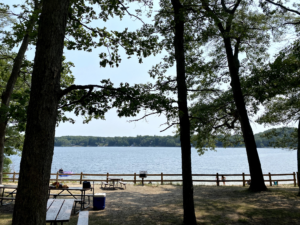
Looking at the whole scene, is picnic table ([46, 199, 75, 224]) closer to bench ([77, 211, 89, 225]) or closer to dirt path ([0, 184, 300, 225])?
bench ([77, 211, 89, 225])

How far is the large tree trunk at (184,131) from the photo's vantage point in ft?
19.8

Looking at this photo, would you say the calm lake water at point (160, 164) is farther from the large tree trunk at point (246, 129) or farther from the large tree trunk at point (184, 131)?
the large tree trunk at point (184, 131)

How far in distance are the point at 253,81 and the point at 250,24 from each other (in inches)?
211

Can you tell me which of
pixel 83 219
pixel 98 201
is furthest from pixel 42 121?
pixel 98 201

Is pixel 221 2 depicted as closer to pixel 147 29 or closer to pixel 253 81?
pixel 253 81

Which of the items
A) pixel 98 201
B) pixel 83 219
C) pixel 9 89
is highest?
pixel 9 89

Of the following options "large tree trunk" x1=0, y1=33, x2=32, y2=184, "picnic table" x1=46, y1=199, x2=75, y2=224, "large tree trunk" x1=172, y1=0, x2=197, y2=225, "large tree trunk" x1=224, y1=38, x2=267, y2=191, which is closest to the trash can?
"picnic table" x1=46, y1=199, x2=75, y2=224

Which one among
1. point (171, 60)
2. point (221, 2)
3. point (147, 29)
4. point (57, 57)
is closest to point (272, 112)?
point (221, 2)

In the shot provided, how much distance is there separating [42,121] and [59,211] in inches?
120

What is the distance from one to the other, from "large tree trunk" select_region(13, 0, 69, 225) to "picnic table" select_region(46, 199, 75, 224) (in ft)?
6.02

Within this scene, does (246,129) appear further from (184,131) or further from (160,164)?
(160,164)

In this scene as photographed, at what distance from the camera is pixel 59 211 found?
16.3 feet

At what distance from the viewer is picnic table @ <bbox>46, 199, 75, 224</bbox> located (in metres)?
4.36

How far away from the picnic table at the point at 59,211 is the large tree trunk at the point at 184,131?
300 centimetres
